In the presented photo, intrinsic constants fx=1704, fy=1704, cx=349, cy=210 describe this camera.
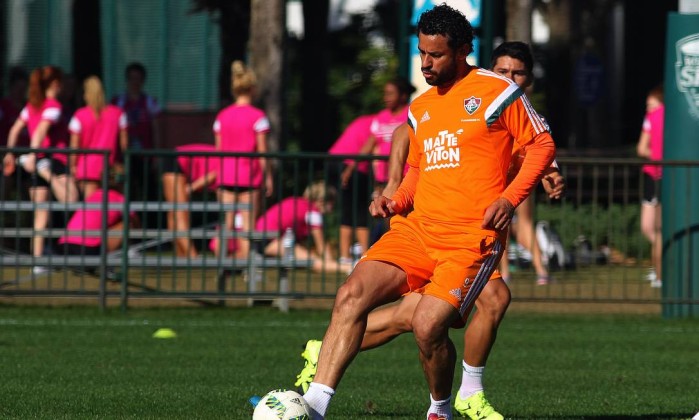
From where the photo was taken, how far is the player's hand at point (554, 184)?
8.19 meters

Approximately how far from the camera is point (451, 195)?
7629 millimetres

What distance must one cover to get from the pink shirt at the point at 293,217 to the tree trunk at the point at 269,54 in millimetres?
5981

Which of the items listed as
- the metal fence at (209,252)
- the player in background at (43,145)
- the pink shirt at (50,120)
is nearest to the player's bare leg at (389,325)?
the metal fence at (209,252)

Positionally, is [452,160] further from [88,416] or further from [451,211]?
[88,416]

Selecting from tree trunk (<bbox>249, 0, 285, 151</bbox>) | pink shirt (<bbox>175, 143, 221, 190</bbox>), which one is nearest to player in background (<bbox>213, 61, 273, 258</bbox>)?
pink shirt (<bbox>175, 143, 221, 190</bbox>)

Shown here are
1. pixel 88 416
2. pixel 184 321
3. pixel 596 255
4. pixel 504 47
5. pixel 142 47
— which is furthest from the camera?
pixel 142 47

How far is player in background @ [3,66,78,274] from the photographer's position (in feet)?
48.1

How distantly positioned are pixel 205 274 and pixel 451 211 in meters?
7.35

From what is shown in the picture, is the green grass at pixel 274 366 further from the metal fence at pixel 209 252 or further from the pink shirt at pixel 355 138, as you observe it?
the pink shirt at pixel 355 138

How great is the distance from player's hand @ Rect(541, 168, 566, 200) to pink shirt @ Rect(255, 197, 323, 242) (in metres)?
6.65

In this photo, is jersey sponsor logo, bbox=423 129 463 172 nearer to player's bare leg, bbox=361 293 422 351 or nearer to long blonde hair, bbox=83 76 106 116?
player's bare leg, bbox=361 293 422 351

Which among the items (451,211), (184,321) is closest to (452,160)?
(451,211)

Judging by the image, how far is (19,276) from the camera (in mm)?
14797

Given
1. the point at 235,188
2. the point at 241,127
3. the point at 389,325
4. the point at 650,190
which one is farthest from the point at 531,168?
the point at 241,127
